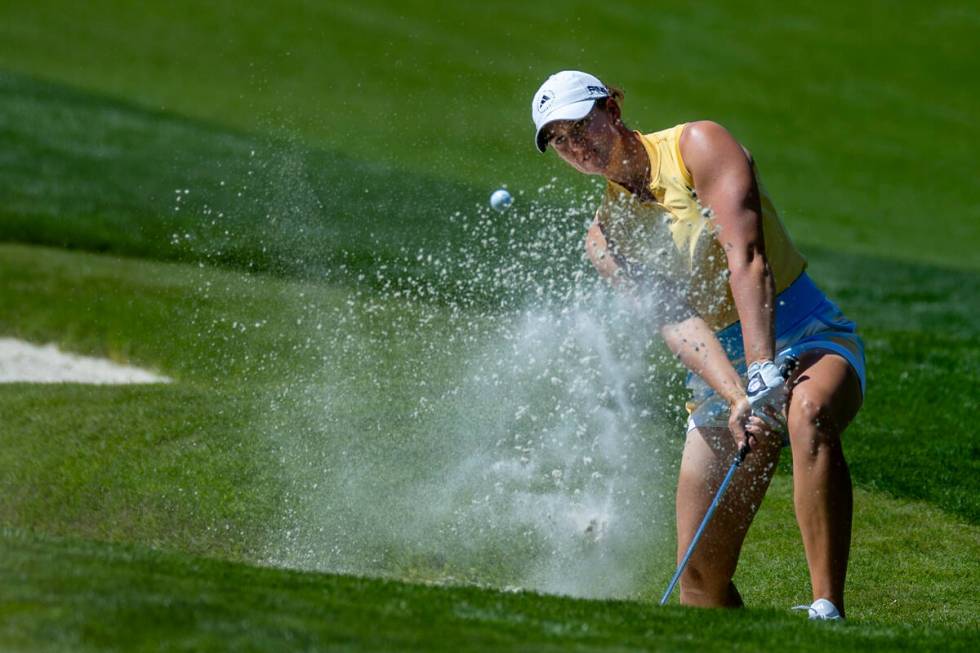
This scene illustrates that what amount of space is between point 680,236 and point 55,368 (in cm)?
544

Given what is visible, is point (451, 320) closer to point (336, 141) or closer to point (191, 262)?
point (191, 262)

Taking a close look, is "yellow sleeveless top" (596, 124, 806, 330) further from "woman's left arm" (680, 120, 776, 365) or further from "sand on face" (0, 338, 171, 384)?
"sand on face" (0, 338, 171, 384)

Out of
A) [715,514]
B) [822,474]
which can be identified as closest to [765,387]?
[822,474]

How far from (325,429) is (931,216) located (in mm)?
11385

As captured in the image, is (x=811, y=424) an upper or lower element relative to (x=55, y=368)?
upper

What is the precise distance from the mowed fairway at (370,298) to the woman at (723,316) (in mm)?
447

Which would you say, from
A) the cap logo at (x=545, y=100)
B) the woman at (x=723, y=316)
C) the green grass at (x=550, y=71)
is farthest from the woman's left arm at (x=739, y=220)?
the green grass at (x=550, y=71)

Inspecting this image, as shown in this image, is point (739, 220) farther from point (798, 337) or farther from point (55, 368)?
point (55, 368)

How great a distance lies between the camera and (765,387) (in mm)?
4145

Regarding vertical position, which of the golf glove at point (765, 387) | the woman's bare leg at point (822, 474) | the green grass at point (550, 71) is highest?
the golf glove at point (765, 387)

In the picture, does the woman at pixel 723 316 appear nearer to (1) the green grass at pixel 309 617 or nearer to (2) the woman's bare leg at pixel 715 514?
(2) the woman's bare leg at pixel 715 514

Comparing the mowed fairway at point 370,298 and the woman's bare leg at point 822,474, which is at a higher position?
the woman's bare leg at point 822,474

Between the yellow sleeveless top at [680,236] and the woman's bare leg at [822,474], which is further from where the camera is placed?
the yellow sleeveless top at [680,236]

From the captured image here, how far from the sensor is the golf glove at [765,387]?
4141mm
